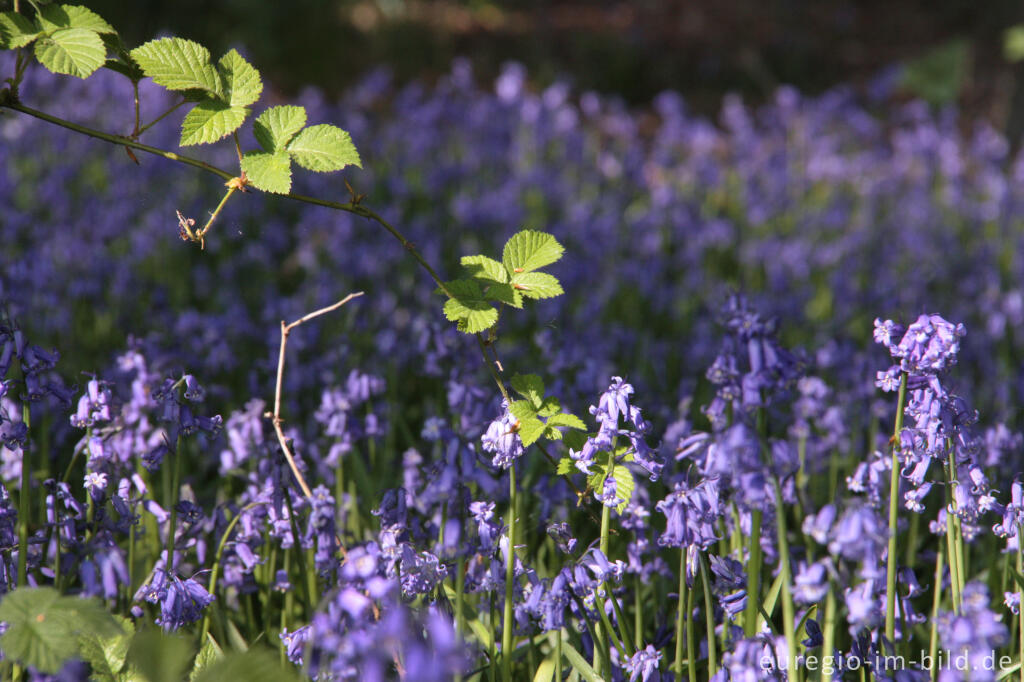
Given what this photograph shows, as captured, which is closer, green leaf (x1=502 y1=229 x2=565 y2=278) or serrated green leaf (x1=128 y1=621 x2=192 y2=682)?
serrated green leaf (x1=128 y1=621 x2=192 y2=682)

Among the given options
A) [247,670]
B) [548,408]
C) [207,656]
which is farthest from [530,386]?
[207,656]

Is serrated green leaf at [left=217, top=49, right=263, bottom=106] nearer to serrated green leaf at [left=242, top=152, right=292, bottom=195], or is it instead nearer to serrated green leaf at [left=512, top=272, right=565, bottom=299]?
serrated green leaf at [left=242, top=152, right=292, bottom=195]

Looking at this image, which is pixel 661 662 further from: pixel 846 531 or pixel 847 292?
pixel 847 292

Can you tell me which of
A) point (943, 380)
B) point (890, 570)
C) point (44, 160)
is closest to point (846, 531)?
point (890, 570)

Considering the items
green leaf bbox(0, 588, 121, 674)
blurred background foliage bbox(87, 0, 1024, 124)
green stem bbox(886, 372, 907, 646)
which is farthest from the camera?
blurred background foliage bbox(87, 0, 1024, 124)

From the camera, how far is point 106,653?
78.1 inches

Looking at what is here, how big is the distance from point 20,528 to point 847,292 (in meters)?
4.28

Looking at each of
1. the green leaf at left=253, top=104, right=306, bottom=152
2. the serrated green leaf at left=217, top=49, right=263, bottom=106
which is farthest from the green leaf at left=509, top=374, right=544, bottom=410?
the serrated green leaf at left=217, top=49, right=263, bottom=106

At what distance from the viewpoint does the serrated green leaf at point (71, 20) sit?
1.88 metres

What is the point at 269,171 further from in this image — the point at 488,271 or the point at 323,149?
the point at 488,271

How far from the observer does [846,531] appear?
4.58ft

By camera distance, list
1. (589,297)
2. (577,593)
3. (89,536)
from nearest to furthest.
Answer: (577,593) < (89,536) < (589,297)

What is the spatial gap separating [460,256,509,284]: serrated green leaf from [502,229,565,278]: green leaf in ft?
0.06

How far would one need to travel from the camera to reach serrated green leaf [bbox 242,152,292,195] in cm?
177
